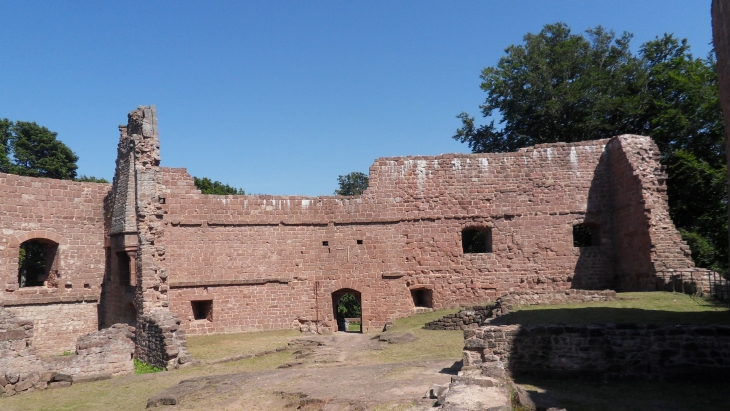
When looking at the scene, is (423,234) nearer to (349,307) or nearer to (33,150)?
(349,307)

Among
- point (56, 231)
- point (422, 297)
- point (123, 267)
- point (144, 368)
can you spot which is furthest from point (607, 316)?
point (56, 231)

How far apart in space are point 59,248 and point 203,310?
450 cm

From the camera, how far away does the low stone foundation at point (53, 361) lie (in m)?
10.7

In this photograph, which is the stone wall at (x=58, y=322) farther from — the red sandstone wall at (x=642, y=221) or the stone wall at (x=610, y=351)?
the red sandstone wall at (x=642, y=221)

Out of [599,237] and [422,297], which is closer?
[599,237]

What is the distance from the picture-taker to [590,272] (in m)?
17.3

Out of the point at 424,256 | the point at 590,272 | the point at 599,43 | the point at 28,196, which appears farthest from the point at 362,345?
the point at 599,43

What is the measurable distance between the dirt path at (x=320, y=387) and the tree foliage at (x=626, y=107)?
43.4ft

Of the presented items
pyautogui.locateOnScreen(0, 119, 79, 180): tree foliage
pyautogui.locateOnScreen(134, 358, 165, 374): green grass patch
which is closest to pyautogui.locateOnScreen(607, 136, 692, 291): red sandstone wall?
pyautogui.locateOnScreen(134, 358, 165, 374): green grass patch

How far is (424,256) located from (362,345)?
446 cm

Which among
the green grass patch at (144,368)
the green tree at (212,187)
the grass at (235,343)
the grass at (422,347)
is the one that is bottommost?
the green grass patch at (144,368)

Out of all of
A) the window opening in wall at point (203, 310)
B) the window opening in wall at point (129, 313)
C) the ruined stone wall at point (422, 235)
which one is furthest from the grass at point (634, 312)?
the window opening in wall at point (129, 313)

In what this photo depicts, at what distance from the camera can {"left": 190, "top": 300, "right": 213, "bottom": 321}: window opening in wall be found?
651 inches

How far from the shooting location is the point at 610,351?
8.48m
